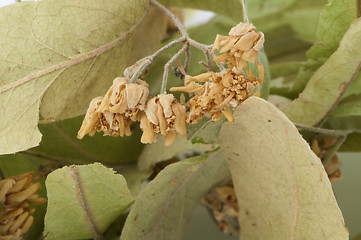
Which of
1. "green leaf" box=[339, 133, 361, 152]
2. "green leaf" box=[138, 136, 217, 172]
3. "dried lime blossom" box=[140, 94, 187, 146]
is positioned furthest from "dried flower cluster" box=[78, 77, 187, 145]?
"green leaf" box=[339, 133, 361, 152]

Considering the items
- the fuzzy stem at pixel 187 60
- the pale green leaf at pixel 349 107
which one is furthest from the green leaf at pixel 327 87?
the fuzzy stem at pixel 187 60

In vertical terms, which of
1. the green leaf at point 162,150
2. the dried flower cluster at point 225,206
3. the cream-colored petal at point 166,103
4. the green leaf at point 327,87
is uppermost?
the cream-colored petal at point 166,103

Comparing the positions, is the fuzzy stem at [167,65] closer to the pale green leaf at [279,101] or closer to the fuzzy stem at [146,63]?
the fuzzy stem at [146,63]

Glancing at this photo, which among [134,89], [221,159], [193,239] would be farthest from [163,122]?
[193,239]

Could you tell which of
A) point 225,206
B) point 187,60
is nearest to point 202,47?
point 187,60

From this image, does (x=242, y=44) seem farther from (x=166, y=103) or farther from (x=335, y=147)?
(x=335, y=147)
